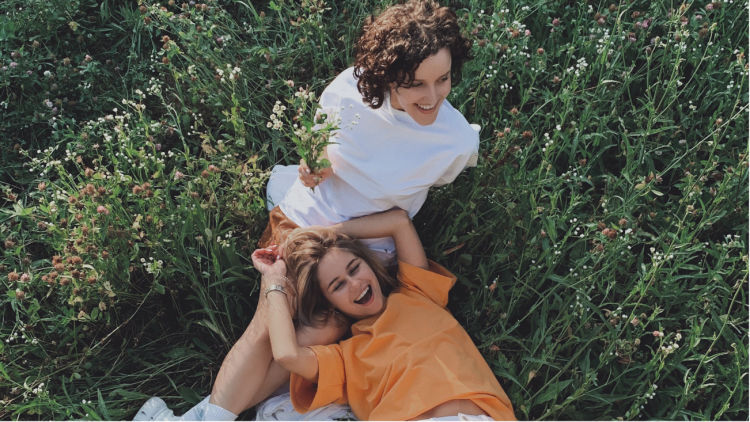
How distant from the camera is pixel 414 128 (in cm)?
297

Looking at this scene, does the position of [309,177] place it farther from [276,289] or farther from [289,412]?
[289,412]

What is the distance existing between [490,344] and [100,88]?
93.5 inches

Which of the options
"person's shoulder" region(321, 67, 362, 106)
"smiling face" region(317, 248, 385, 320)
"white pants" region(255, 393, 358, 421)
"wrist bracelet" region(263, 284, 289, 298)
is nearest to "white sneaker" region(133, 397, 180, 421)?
"white pants" region(255, 393, 358, 421)

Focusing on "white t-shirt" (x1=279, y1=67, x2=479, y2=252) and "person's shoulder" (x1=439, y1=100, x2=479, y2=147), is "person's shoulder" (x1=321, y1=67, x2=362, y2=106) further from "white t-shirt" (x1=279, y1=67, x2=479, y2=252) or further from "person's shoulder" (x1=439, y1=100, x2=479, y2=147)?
"person's shoulder" (x1=439, y1=100, x2=479, y2=147)

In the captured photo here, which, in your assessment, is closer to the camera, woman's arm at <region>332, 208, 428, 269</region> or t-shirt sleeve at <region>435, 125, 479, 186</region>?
t-shirt sleeve at <region>435, 125, 479, 186</region>

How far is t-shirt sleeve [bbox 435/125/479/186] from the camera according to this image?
3.04 m

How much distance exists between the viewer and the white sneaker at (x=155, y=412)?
3100 mm

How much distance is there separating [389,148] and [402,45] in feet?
1.49

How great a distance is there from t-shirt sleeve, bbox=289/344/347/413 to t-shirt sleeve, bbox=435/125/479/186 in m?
0.79

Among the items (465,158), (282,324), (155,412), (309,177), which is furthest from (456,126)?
(155,412)

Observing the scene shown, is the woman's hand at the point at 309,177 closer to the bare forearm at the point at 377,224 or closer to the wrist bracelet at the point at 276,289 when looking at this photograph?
the bare forearm at the point at 377,224

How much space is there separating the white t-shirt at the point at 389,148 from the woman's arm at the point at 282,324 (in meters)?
0.44

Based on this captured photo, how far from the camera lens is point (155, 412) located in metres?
3.13

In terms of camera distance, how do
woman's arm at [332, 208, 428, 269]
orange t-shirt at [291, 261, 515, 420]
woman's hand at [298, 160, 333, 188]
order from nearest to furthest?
1. orange t-shirt at [291, 261, 515, 420]
2. woman's hand at [298, 160, 333, 188]
3. woman's arm at [332, 208, 428, 269]
